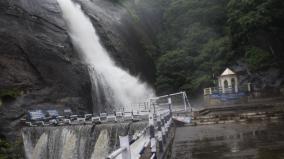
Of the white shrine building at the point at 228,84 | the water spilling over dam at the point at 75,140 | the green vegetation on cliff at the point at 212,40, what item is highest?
the green vegetation on cliff at the point at 212,40

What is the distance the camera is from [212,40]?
36.8 meters

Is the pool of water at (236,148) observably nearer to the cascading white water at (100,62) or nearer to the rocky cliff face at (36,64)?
the rocky cliff face at (36,64)

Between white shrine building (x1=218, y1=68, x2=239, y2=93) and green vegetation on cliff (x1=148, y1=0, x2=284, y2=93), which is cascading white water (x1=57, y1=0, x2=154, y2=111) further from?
white shrine building (x1=218, y1=68, x2=239, y2=93)

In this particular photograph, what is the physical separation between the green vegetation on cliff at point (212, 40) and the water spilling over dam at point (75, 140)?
688 inches

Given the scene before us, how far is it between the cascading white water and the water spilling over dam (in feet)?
30.2

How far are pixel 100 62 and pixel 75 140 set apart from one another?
588 inches

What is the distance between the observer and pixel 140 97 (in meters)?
35.8

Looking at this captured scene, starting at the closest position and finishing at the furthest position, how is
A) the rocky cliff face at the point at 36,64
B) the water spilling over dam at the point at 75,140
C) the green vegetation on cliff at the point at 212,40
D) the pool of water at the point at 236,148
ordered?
the pool of water at the point at 236,148, the water spilling over dam at the point at 75,140, the rocky cliff face at the point at 36,64, the green vegetation on cliff at the point at 212,40

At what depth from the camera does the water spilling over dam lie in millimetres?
17109

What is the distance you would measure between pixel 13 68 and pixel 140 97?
13670mm

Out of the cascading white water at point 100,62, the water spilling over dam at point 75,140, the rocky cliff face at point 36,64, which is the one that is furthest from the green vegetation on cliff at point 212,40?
the water spilling over dam at point 75,140

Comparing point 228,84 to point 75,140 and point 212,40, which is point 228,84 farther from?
point 75,140

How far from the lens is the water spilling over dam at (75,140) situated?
17.1 m

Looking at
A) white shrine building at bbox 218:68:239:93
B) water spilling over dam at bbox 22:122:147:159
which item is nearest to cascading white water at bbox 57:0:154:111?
white shrine building at bbox 218:68:239:93
